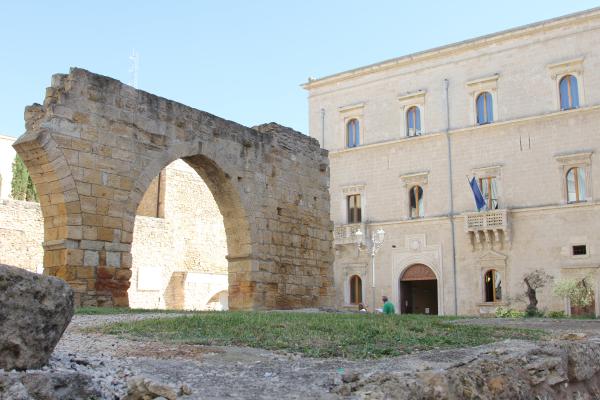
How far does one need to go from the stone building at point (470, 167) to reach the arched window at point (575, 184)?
0.04m

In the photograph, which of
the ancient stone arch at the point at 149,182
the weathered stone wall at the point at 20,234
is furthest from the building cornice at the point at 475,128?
the weathered stone wall at the point at 20,234

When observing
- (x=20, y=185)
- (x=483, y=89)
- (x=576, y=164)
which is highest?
(x=483, y=89)

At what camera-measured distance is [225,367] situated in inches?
162

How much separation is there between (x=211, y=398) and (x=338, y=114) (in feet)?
88.0

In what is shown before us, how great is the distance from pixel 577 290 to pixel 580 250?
6.32ft

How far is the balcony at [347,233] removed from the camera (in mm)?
27125

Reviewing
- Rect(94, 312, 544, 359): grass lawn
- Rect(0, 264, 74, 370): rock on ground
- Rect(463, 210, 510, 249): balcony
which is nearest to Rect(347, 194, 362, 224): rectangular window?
Rect(463, 210, 510, 249): balcony

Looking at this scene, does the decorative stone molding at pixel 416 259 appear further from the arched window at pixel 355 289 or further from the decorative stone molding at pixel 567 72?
the decorative stone molding at pixel 567 72

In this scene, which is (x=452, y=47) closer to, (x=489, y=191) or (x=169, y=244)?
(x=489, y=191)

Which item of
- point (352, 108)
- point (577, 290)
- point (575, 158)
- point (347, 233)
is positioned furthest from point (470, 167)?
point (577, 290)

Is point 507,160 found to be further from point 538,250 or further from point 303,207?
point 303,207

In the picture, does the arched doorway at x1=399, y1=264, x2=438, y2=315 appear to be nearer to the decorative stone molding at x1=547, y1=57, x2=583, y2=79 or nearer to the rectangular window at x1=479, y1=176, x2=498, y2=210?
the rectangular window at x1=479, y1=176, x2=498, y2=210

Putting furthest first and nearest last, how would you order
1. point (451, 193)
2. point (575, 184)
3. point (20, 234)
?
point (451, 193), point (575, 184), point (20, 234)

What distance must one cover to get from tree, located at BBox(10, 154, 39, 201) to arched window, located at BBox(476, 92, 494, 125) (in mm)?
22187
